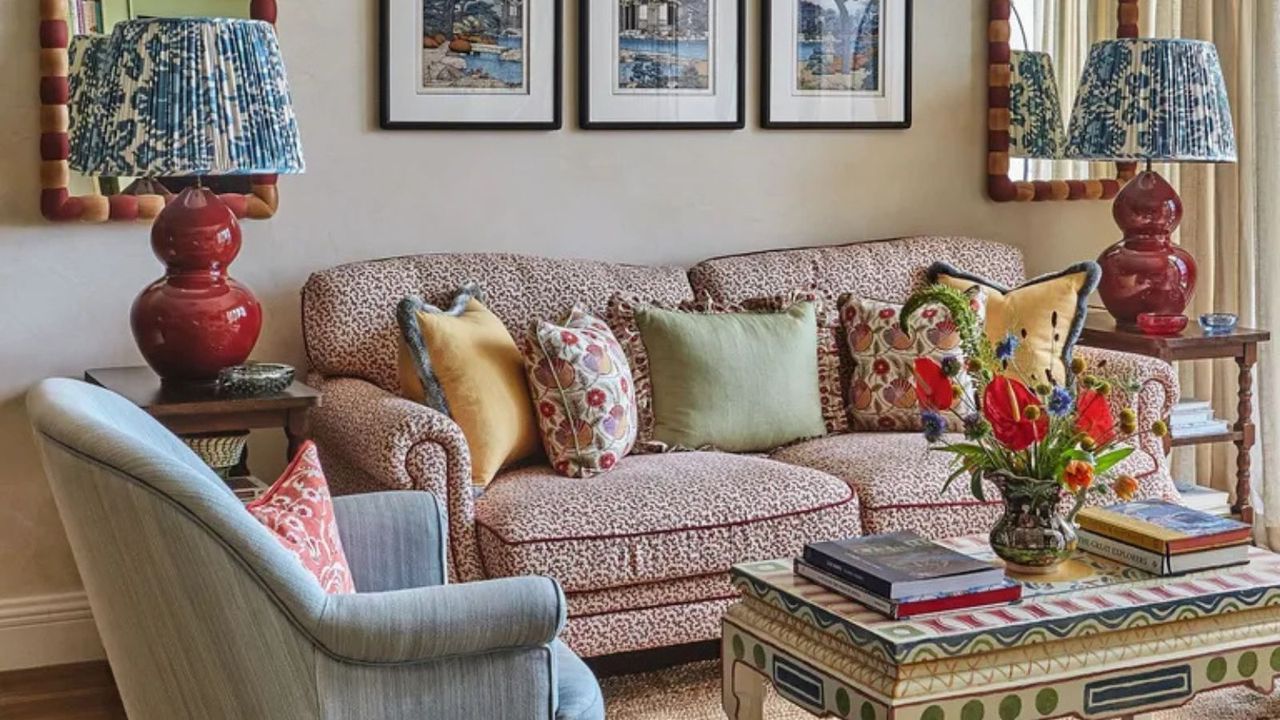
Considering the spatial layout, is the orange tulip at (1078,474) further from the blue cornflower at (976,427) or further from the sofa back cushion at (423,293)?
the sofa back cushion at (423,293)

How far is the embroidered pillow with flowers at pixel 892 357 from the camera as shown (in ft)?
13.4

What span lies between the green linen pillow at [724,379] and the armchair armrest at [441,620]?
1.74 m

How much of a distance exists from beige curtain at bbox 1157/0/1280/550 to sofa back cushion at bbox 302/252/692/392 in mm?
1738

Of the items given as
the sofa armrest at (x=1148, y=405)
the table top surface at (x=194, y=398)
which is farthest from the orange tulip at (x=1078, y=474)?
the table top surface at (x=194, y=398)

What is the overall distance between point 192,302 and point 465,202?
920mm

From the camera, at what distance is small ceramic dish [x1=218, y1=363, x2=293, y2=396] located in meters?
3.48

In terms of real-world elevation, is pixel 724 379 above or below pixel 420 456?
above

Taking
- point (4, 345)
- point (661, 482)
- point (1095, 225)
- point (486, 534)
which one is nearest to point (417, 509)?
point (486, 534)

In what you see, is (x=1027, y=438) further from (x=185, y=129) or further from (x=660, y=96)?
(x=660, y=96)

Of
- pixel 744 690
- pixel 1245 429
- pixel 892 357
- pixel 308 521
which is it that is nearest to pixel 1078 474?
pixel 744 690

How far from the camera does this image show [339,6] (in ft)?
13.3

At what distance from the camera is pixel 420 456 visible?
3.31 m

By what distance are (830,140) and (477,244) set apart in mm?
1084

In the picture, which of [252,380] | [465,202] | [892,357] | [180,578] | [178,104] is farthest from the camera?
[465,202]
